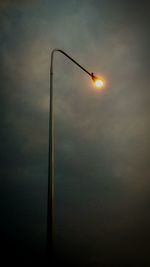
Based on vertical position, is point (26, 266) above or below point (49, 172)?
below

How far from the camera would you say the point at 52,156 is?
841cm

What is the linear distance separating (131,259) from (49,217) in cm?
19686

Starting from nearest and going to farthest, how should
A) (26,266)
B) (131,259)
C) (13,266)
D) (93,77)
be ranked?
1. (93,77)
2. (13,266)
3. (26,266)
4. (131,259)

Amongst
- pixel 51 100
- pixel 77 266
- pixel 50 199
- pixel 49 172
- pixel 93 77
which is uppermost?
pixel 93 77

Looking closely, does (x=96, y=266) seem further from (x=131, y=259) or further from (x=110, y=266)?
(x=131, y=259)

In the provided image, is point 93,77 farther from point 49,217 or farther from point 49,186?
point 49,217

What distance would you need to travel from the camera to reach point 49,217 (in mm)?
7527

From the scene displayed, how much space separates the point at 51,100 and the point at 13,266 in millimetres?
152568

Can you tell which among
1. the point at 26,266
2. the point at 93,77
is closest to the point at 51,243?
the point at 93,77

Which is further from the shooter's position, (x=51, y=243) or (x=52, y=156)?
(x=52, y=156)

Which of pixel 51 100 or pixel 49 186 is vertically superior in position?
pixel 51 100

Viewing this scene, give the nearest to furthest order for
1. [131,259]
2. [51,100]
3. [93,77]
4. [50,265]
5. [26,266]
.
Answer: [50,265], [51,100], [93,77], [26,266], [131,259]

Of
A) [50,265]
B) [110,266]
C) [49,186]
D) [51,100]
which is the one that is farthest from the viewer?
[110,266]

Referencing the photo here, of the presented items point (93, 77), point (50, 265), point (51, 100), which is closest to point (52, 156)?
point (51, 100)
